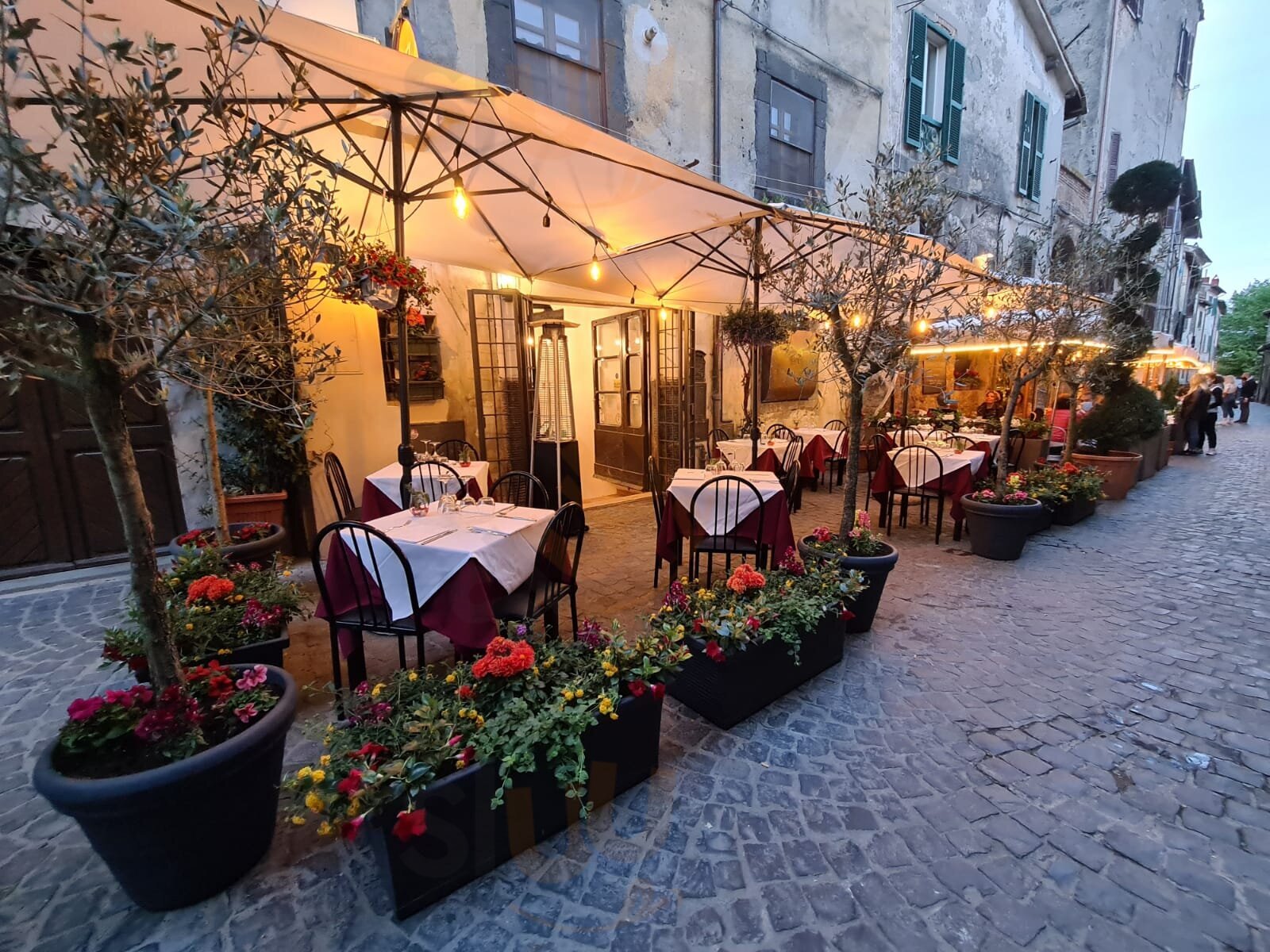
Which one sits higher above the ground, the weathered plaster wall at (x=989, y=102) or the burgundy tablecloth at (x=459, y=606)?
the weathered plaster wall at (x=989, y=102)

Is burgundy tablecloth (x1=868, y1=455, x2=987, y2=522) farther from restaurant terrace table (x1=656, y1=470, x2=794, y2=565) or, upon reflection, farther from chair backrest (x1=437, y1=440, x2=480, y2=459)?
chair backrest (x1=437, y1=440, x2=480, y2=459)

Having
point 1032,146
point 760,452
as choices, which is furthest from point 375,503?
point 1032,146

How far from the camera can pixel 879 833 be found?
6.07 feet

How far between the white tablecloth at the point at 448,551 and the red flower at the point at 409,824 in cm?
97

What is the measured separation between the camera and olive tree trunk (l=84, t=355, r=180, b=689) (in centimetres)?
144

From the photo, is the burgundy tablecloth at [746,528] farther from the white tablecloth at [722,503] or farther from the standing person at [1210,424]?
the standing person at [1210,424]

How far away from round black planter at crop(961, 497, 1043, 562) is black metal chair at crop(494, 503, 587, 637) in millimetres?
3742

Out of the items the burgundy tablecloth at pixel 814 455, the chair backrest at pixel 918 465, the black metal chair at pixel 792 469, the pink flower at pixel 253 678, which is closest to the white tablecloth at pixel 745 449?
the black metal chair at pixel 792 469

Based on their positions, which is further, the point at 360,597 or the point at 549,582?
the point at 549,582

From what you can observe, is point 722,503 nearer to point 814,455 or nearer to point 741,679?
point 741,679

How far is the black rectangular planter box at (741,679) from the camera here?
2371 millimetres

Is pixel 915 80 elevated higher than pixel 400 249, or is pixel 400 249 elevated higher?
pixel 915 80

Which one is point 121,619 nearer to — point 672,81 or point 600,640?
point 600,640

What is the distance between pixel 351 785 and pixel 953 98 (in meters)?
12.7
